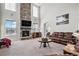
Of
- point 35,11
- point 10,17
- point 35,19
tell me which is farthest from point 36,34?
point 10,17

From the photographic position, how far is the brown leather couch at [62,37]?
2755 mm

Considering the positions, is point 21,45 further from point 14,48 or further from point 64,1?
point 64,1

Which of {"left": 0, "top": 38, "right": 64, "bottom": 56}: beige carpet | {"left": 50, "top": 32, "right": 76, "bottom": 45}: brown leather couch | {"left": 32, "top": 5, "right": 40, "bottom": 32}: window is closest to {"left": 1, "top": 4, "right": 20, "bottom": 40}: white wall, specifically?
{"left": 0, "top": 38, "right": 64, "bottom": 56}: beige carpet

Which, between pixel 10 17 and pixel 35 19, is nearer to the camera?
pixel 10 17

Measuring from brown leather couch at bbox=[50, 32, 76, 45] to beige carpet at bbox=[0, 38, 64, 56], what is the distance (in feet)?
0.35

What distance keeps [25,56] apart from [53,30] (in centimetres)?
79

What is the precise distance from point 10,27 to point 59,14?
1.06 metres

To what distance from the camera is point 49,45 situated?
9.19 ft

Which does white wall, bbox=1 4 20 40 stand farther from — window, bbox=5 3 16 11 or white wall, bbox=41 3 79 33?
white wall, bbox=41 3 79 33

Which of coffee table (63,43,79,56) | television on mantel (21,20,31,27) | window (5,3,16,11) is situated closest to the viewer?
coffee table (63,43,79,56)

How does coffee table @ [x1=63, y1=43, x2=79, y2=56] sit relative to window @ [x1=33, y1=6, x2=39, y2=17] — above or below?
below

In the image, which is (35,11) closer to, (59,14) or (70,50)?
(59,14)

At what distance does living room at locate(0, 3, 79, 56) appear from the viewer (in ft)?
8.95

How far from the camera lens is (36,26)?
2828 mm
